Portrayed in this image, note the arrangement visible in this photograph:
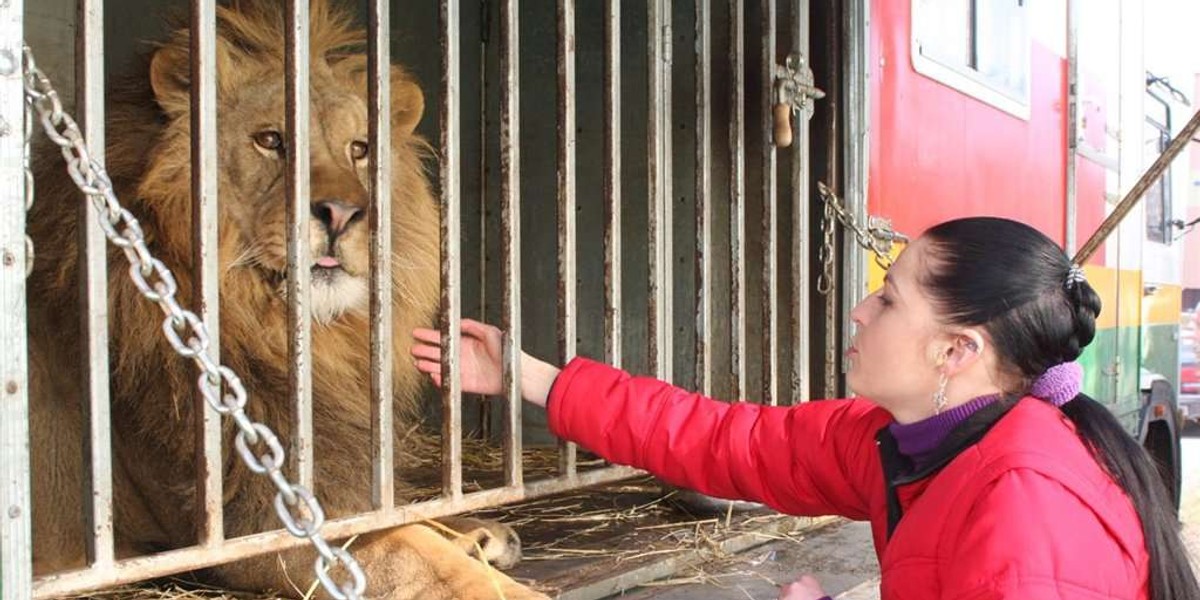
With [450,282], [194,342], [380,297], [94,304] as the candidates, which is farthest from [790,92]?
[194,342]

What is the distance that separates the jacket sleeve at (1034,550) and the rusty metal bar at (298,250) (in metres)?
1.30

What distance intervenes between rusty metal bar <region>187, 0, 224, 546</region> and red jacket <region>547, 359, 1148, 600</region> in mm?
934

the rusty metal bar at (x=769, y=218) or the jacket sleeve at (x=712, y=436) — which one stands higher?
the rusty metal bar at (x=769, y=218)

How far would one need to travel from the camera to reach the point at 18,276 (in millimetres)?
1811

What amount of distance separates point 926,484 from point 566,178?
1292mm

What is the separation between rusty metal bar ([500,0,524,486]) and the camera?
2.99 m

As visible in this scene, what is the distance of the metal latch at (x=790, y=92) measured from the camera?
3.94 meters

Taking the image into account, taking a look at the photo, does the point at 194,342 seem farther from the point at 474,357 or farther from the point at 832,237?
the point at 832,237

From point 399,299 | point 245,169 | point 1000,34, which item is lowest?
point 399,299

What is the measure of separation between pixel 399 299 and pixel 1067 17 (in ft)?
14.4

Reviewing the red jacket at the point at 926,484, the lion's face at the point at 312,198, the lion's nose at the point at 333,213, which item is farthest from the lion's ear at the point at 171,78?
the red jacket at the point at 926,484

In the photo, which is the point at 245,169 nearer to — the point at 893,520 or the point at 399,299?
the point at 399,299

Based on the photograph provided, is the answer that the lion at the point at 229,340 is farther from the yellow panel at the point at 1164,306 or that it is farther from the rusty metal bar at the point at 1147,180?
the yellow panel at the point at 1164,306

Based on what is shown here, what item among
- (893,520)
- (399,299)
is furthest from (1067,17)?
(893,520)
